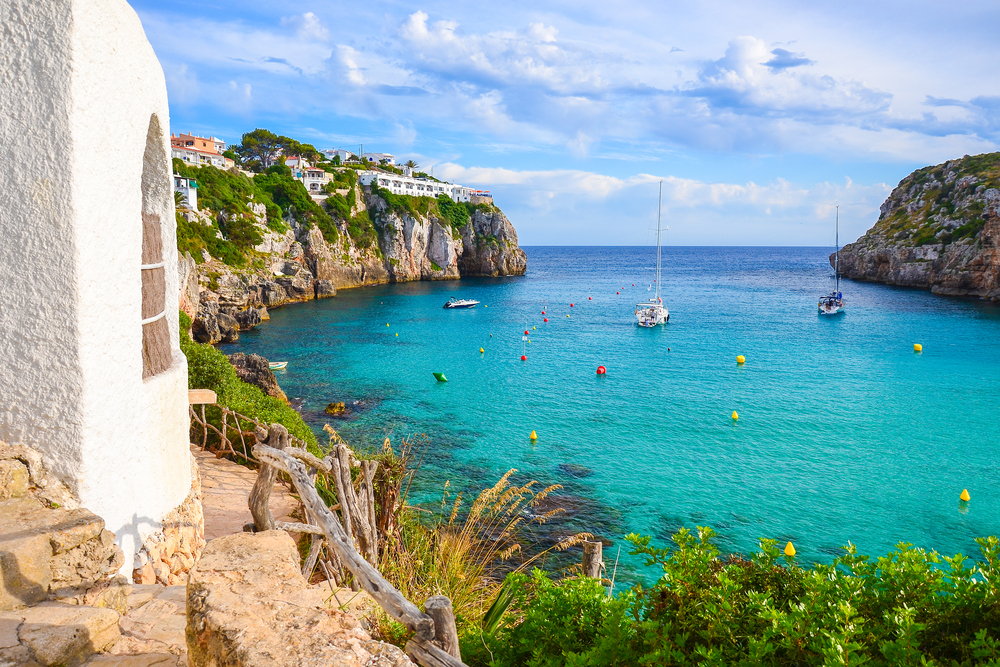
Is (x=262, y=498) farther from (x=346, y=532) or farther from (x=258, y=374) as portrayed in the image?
(x=258, y=374)

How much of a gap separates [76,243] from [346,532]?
426 centimetres

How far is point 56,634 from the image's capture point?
13.1ft

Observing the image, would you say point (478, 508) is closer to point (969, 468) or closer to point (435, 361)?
point (969, 468)

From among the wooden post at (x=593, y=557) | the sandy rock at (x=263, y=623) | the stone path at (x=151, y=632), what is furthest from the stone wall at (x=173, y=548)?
the wooden post at (x=593, y=557)

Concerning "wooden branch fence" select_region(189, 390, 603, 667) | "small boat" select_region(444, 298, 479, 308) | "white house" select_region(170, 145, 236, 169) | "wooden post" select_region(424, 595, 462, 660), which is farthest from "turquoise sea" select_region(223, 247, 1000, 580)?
"white house" select_region(170, 145, 236, 169)

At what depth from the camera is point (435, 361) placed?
3856 cm

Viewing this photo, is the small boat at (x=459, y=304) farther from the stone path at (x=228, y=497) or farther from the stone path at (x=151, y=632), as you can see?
the stone path at (x=151, y=632)

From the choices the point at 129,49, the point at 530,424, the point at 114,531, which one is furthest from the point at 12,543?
the point at 530,424

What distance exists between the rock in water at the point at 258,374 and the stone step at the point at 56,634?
898 inches

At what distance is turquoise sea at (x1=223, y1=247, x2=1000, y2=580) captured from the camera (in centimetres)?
1830

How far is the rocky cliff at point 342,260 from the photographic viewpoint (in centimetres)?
4656

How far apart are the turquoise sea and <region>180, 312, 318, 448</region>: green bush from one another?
175 inches

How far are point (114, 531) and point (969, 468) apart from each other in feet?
88.1

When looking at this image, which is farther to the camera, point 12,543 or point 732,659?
point 12,543
